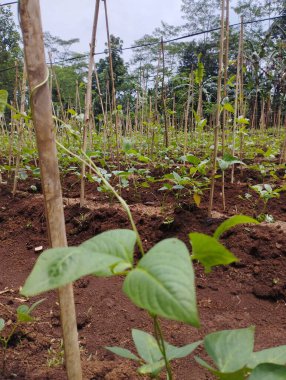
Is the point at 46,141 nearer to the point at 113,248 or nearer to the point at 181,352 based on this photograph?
the point at 113,248

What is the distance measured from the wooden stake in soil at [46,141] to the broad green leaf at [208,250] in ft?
1.36

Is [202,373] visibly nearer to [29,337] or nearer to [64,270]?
[29,337]

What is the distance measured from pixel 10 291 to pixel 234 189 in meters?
1.96

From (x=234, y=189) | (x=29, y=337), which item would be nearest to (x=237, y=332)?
(x=29, y=337)

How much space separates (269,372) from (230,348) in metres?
0.09

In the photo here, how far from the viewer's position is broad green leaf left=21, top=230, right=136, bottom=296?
0.45 m

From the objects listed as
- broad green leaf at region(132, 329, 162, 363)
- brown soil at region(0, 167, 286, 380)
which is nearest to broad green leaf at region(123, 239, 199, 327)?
broad green leaf at region(132, 329, 162, 363)

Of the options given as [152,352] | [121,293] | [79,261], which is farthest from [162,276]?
[121,293]

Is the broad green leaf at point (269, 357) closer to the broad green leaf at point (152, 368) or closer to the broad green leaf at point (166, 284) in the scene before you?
the broad green leaf at point (152, 368)

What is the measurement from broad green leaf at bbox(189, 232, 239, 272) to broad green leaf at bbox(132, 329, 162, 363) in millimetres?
283

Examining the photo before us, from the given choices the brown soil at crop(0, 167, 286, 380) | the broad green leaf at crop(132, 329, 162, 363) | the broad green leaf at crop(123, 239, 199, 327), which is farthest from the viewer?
the brown soil at crop(0, 167, 286, 380)

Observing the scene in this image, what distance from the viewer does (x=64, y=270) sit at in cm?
47

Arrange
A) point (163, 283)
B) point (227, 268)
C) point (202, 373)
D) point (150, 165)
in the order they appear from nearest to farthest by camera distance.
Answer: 1. point (163, 283)
2. point (202, 373)
3. point (227, 268)
4. point (150, 165)

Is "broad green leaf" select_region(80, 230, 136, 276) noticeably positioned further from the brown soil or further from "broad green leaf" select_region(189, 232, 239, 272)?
the brown soil
